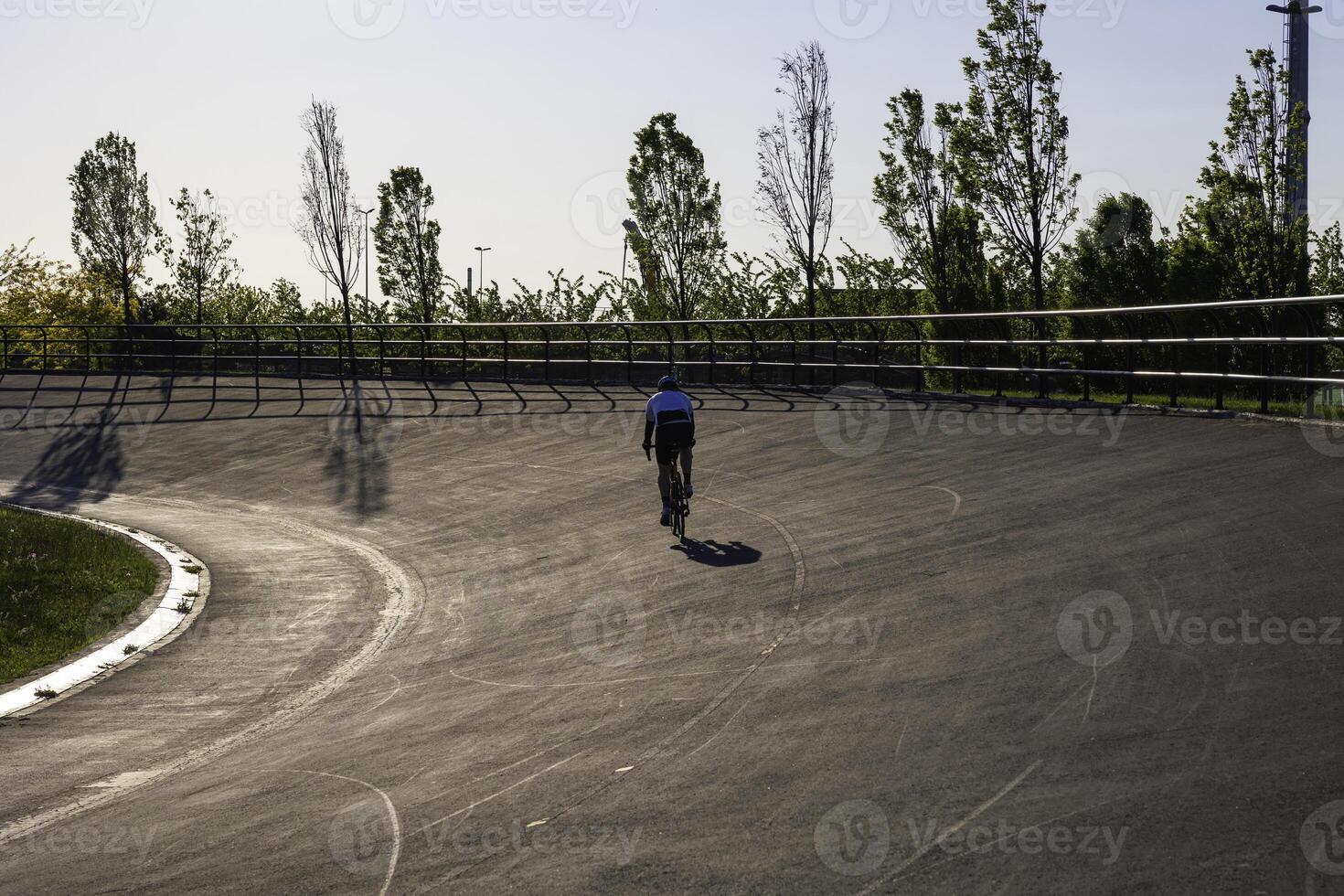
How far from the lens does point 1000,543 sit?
11.4m

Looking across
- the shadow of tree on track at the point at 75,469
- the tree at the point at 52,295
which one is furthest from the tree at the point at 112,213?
the shadow of tree on track at the point at 75,469

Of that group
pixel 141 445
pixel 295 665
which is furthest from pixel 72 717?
pixel 141 445

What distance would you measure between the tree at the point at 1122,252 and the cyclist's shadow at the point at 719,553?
2528cm

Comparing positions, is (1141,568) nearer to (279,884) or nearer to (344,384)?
(279,884)

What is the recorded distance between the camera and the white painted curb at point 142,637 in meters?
10.3

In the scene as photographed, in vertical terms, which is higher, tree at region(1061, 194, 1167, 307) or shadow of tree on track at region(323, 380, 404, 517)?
tree at region(1061, 194, 1167, 307)

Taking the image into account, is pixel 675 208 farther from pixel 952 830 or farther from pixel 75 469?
pixel 952 830

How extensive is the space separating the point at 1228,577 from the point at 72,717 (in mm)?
8405

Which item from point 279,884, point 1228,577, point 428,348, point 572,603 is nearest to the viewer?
point 279,884

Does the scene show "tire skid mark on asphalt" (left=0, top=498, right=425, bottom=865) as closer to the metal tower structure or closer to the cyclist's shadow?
the cyclist's shadow

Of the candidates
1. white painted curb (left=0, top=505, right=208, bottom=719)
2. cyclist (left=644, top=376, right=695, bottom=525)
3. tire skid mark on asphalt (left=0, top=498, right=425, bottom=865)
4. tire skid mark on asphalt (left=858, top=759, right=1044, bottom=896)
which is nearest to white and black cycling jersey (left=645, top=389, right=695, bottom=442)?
cyclist (left=644, top=376, right=695, bottom=525)

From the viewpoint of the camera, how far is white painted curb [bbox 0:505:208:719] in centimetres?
1032

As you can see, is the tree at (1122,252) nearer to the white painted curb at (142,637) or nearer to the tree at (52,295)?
the white painted curb at (142,637)

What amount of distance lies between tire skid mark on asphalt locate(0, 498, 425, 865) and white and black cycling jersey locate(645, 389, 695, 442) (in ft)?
10.9
